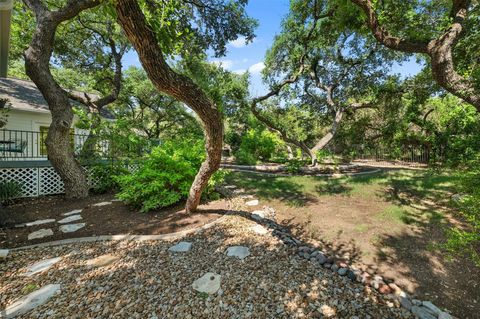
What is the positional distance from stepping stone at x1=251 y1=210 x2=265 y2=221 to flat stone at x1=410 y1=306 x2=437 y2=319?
94.3 inches

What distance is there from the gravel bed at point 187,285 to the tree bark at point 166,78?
1557 mm

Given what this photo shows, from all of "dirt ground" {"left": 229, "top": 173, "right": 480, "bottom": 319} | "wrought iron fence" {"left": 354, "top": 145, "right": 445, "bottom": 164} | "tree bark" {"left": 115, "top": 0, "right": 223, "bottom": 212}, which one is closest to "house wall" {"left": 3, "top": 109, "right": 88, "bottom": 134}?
"tree bark" {"left": 115, "top": 0, "right": 223, "bottom": 212}

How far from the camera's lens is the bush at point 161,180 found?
459cm

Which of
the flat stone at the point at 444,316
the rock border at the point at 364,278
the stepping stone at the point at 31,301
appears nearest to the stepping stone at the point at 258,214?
the rock border at the point at 364,278

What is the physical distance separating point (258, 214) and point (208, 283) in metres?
2.09

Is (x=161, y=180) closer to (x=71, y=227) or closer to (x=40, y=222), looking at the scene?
(x=71, y=227)

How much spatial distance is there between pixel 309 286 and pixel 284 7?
9.93 m

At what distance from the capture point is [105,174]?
654cm

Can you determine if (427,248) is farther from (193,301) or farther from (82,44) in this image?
(82,44)

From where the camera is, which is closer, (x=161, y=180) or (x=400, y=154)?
(x=161, y=180)

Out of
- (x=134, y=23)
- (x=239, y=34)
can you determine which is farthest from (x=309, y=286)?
(x=239, y=34)

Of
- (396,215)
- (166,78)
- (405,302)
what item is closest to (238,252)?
(405,302)

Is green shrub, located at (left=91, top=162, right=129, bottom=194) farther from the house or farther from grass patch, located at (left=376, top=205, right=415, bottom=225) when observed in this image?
grass patch, located at (left=376, top=205, right=415, bottom=225)

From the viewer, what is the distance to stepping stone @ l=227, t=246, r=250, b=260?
9.52 feet
